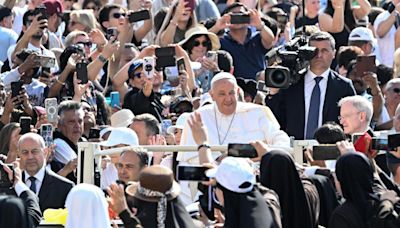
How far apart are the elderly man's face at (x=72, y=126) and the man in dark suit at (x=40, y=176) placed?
1.14 metres

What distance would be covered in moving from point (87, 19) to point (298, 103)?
15.3 feet

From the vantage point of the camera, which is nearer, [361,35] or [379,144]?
[379,144]

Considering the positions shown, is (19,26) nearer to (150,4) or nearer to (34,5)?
(34,5)

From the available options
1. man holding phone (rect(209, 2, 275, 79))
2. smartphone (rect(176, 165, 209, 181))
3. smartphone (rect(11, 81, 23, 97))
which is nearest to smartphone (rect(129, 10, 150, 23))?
man holding phone (rect(209, 2, 275, 79))

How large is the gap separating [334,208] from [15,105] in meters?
5.03

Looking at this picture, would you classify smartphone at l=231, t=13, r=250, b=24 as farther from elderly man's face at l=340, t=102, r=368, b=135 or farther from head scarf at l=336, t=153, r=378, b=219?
head scarf at l=336, t=153, r=378, b=219

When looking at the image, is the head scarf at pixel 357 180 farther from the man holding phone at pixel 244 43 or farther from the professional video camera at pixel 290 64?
the man holding phone at pixel 244 43

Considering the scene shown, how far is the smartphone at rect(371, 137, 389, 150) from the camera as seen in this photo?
1130 cm

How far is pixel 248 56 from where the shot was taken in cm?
1745

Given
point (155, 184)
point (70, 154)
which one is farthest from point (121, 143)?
point (155, 184)

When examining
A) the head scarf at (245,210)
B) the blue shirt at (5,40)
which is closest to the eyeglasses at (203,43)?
the blue shirt at (5,40)

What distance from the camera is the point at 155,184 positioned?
10109 mm

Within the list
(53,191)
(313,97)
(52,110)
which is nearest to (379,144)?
(53,191)

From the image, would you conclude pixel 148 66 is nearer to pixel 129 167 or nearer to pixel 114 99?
pixel 114 99
